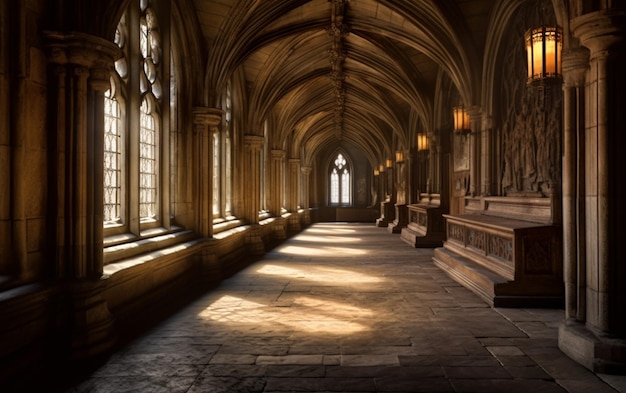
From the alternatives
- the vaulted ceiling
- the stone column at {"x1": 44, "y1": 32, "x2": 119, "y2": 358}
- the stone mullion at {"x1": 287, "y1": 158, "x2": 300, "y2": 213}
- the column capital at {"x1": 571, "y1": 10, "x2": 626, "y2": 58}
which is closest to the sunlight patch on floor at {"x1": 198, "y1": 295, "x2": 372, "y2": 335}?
the stone column at {"x1": 44, "y1": 32, "x2": 119, "y2": 358}

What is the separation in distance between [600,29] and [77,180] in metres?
4.16

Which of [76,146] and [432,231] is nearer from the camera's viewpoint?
[76,146]

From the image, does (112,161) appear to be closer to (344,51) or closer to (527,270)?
(527,270)

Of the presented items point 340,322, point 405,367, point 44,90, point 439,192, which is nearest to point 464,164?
point 439,192

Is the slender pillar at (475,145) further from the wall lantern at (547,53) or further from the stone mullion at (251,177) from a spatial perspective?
the stone mullion at (251,177)

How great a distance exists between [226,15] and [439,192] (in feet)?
24.0

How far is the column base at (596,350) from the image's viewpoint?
3.41 m

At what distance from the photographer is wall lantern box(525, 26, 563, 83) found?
4852 millimetres

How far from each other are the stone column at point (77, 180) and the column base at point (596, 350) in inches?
146

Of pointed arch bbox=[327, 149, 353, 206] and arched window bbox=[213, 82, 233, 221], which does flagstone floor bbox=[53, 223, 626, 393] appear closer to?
arched window bbox=[213, 82, 233, 221]

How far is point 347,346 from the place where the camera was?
4.08m

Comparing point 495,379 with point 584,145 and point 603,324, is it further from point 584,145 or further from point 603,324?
point 584,145

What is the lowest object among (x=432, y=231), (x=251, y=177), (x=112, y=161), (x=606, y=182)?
(x=432, y=231)

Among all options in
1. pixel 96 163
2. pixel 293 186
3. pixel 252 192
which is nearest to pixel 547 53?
pixel 96 163
